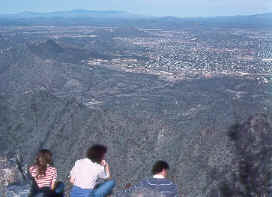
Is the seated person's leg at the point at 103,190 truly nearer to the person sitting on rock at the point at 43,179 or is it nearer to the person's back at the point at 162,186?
the person sitting on rock at the point at 43,179

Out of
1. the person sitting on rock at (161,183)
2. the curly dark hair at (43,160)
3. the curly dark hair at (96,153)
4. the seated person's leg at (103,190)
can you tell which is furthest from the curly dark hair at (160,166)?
the curly dark hair at (43,160)

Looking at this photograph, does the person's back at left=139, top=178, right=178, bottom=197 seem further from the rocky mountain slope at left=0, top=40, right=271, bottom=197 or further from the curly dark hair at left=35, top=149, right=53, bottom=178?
the rocky mountain slope at left=0, top=40, right=271, bottom=197

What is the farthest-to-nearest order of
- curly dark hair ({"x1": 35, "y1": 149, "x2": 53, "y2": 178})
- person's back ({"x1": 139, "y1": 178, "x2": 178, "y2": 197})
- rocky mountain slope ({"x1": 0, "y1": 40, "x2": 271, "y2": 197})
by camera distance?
1. rocky mountain slope ({"x1": 0, "y1": 40, "x2": 271, "y2": 197})
2. curly dark hair ({"x1": 35, "y1": 149, "x2": 53, "y2": 178})
3. person's back ({"x1": 139, "y1": 178, "x2": 178, "y2": 197})

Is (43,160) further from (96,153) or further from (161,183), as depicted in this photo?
(161,183)

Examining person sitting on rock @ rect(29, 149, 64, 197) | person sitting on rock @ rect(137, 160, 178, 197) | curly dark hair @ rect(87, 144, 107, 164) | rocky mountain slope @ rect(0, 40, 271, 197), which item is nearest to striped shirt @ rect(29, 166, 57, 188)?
person sitting on rock @ rect(29, 149, 64, 197)

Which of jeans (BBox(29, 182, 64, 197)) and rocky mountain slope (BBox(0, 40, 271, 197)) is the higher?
jeans (BBox(29, 182, 64, 197))

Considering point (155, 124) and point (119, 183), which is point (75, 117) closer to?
point (155, 124)
